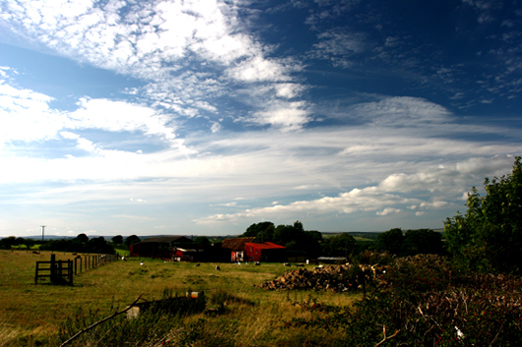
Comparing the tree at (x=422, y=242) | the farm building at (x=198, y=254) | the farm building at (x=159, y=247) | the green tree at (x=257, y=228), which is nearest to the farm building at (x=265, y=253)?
the farm building at (x=198, y=254)

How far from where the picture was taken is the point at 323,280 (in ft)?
72.1

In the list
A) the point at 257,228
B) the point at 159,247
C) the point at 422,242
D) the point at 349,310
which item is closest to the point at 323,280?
the point at 349,310

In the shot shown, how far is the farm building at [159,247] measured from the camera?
5931 centimetres

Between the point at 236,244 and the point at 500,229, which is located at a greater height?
the point at 500,229

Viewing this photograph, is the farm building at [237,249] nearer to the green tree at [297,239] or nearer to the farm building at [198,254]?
the farm building at [198,254]

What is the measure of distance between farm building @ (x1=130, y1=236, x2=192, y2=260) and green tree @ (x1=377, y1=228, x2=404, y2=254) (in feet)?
169

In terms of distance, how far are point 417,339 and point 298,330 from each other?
169 inches

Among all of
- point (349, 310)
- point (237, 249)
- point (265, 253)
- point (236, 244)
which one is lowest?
point (265, 253)

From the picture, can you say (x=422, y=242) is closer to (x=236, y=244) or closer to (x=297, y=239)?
(x=297, y=239)

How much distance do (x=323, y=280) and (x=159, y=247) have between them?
46.4 metres

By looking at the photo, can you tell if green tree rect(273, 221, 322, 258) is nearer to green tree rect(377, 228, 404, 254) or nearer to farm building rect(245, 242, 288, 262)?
green tree rect(377, 228, 404, 254)

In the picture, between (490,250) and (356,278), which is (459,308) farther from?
(356,278)

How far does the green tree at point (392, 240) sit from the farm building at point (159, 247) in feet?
169

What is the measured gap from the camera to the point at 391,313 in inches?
271
